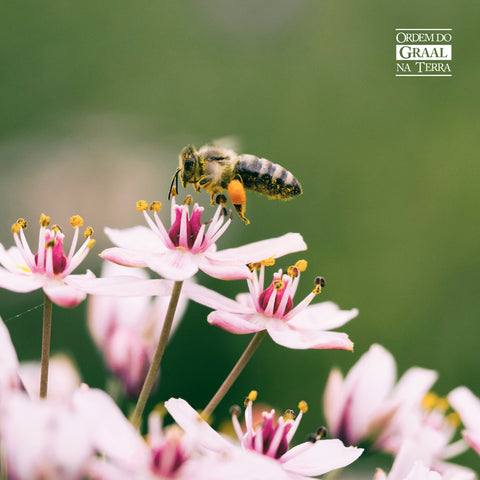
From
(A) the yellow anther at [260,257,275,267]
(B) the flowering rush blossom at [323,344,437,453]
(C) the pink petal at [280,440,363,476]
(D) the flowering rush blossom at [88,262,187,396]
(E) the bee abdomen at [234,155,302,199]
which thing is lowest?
(B) the flowering rush blossom at [323,344,437,453]

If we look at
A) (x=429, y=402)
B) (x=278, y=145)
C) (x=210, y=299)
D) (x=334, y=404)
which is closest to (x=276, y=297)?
(x=210, y=299)

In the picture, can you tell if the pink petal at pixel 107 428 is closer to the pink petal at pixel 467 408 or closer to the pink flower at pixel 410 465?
the pink flower at pixel 410 465

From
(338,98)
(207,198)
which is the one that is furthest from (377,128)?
(207,198)

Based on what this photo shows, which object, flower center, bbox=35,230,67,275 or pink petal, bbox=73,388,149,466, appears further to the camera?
flower center, bbox=35,230,67,275

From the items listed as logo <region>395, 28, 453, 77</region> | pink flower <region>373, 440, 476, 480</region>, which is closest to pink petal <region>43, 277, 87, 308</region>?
pink flower <region>373, 440, 476, 480</region>

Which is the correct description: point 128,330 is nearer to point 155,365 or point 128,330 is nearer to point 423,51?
point 155,365

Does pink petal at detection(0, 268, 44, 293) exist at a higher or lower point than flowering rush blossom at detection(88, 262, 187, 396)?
higher

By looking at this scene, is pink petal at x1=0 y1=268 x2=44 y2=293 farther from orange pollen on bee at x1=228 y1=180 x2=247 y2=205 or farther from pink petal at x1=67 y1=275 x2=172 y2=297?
orange pollen on bee at x1=228 y1=180 x2=247 y2=205
